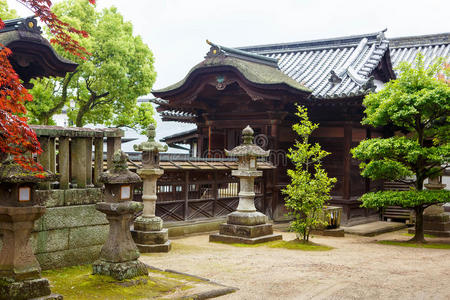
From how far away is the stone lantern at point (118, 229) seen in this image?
684cm

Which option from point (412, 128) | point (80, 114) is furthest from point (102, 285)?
point (80, 114)

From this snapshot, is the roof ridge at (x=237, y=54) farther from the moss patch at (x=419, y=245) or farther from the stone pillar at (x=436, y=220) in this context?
the moss patch at (x=419, y=245)

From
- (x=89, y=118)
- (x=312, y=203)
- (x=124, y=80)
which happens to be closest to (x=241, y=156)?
(x=312, y=203)

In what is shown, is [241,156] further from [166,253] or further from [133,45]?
[133,45]

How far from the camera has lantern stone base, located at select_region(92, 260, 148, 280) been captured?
267 inches

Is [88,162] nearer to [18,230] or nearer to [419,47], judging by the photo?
[18,230]

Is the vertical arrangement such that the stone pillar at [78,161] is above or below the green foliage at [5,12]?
below

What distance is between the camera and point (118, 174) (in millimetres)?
7027

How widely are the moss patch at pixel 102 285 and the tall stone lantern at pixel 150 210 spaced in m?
3.35

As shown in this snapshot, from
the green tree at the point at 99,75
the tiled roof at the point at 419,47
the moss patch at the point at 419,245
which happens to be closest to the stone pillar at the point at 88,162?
the moss patch at the point at 419,245

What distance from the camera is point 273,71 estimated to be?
18.8 meters

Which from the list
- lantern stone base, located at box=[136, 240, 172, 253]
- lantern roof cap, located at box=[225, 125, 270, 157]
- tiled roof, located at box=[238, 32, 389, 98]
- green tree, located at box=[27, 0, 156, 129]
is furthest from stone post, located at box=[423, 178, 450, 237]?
green tree, located at box=[27, 0, 156, 129]

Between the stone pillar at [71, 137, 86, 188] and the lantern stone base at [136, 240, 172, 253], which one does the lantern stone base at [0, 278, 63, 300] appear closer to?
the stone pillar at [71, 137, 86, 188]

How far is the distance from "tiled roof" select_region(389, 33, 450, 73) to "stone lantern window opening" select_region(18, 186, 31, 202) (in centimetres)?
2365
